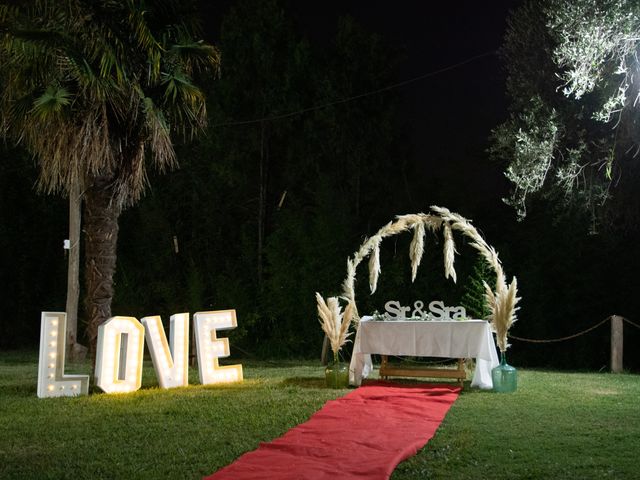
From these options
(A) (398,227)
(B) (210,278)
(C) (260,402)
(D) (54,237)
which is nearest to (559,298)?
(A) (398,227)

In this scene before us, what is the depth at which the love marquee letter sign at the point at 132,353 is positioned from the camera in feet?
34.6

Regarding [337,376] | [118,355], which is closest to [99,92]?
[118,355]

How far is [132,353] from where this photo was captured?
1121 centimetres

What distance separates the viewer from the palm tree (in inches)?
432

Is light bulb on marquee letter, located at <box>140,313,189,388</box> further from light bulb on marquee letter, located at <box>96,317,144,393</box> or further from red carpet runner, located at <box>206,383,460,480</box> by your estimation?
red carpet runner, located at <box>206,383,460,480</box>

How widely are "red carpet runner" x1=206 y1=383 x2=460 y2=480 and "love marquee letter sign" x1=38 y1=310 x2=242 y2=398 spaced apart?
2.64 meters

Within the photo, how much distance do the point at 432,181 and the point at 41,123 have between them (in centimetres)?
1371

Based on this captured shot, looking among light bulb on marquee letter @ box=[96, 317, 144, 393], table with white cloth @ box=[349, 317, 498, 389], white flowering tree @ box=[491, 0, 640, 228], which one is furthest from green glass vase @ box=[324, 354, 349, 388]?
white flowering tree @ box=[491, 0, 640, 228]

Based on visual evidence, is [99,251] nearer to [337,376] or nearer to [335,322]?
[335,322]

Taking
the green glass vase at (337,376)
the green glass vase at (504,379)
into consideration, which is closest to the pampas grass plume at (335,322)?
the green glass vase at (337,376)

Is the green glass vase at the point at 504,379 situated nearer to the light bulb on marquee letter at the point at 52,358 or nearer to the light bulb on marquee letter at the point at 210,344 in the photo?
the light bulb on marquee letter at the point at 210,344

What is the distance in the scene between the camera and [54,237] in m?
24.0

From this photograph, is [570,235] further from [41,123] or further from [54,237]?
[54,237]

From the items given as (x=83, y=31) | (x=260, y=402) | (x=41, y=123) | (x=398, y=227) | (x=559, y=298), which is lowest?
(x=260, y=402)
